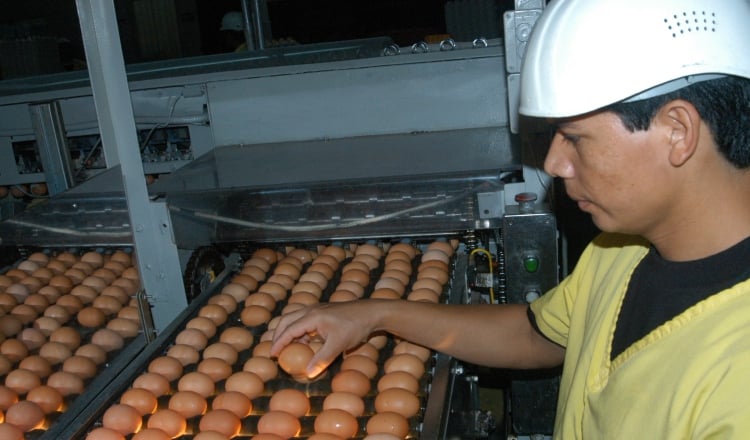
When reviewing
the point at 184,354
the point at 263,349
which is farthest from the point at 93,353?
the point at 263,349

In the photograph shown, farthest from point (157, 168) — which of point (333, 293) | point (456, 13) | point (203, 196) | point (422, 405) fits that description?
point (456, 13)

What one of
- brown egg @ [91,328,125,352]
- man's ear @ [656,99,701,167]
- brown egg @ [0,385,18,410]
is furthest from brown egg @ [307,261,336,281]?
man's ear @ [656,99,701,167]

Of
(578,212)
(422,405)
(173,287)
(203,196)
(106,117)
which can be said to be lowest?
(578,212)

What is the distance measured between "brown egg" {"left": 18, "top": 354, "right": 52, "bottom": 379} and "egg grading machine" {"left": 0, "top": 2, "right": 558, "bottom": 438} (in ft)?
1.00

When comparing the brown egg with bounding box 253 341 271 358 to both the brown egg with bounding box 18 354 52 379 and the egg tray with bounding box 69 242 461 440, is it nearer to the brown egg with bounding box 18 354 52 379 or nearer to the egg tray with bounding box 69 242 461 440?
the egg tray with bounding box 69 242 461 440

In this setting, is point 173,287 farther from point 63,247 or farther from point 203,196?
point 63,247

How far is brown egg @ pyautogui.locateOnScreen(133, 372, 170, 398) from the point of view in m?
1.78

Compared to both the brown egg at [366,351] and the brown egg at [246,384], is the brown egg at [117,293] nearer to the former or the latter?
the brown egg at [246,384]

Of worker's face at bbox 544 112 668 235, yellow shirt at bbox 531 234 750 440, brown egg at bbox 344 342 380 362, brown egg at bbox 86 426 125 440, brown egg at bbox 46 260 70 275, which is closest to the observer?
yellow shirt at bbox 531 234 750 440

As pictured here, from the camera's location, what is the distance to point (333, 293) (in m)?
2.24

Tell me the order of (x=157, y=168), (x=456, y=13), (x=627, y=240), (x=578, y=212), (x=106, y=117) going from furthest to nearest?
(x=456, y=13) → (x=578, y=212) → (x=157, y=168) → (x=106, y=117) → (x=627, y=240)

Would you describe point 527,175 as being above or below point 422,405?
above

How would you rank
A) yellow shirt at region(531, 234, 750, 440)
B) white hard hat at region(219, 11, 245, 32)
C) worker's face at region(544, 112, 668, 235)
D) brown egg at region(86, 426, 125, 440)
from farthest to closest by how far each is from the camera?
white hard hat at region(219, 11, 245, 32)
brown egg at region(86, 426, 125, 440)
worker's face at region(544, 112, 668, 235)
yellow shirt at region(531, 234, 750, 440)

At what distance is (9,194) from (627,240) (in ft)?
10.4
